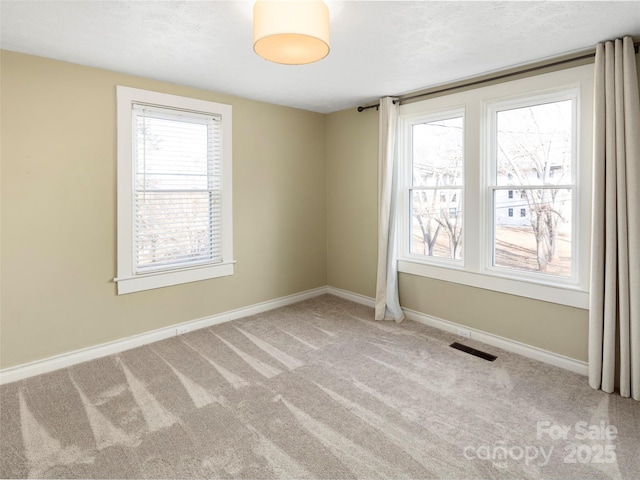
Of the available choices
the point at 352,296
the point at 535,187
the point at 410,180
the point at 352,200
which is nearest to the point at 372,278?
the point at 352,296

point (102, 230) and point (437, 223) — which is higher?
point (437, 223)

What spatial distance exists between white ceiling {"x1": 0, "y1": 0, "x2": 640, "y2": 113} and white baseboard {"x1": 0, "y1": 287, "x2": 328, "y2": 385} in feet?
7.73

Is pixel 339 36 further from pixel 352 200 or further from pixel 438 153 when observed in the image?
pixel 352 200

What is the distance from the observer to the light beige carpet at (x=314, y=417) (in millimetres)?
1949

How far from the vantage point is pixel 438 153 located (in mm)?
3879

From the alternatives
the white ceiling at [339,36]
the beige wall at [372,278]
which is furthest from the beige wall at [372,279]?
the white ceiling at [339,36]

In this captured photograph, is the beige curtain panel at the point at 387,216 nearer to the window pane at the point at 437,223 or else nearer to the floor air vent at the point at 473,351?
the window pane at the point at 437,223

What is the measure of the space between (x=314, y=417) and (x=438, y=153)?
112 inches

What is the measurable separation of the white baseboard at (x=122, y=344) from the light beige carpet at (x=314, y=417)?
92mm

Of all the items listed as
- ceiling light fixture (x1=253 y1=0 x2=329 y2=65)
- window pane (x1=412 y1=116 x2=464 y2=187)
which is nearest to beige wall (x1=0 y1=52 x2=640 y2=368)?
window pane (x1=412 y1=116 x2=464 y2=187)

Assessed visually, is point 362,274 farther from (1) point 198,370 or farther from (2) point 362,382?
(1) point 198,370

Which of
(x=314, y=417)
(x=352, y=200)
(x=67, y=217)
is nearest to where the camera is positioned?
(x=314, y=417)

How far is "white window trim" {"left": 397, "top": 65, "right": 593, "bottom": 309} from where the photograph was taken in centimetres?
282

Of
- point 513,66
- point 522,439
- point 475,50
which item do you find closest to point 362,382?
point 522,439
